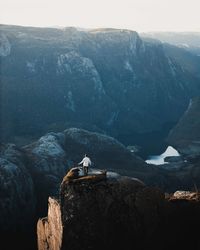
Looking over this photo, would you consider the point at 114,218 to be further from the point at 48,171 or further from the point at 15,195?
the point at 48,171

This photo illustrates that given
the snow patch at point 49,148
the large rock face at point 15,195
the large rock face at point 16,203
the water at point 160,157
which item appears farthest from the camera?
the water at point 160,157

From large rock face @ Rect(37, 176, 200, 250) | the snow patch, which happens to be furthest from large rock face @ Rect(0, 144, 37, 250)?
large rock face @ Rect(37, 176, 200, 250)

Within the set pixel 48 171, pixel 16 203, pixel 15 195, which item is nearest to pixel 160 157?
pixel 48 171

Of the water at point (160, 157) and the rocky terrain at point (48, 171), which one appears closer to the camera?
the rocky terrain at point (48, 171)

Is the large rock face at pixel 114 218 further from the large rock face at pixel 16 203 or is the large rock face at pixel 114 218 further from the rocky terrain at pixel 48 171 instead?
the large rock face at pixel 16 203

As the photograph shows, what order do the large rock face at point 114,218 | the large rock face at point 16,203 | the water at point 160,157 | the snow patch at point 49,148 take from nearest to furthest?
the large rock face at point 114,218, the large rock face at point 16,203, the snow patch at point 49,148, the water at point 160,157

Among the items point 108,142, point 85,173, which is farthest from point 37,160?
point 85,173

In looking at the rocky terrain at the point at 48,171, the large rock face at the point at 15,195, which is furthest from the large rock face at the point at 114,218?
the large rock face at the point at 15,195

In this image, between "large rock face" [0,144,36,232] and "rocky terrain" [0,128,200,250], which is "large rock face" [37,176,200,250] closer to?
"rocky terrain" [0,128,200,250]

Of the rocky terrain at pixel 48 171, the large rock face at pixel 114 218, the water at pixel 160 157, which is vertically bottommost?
the water at pixel 160 157
